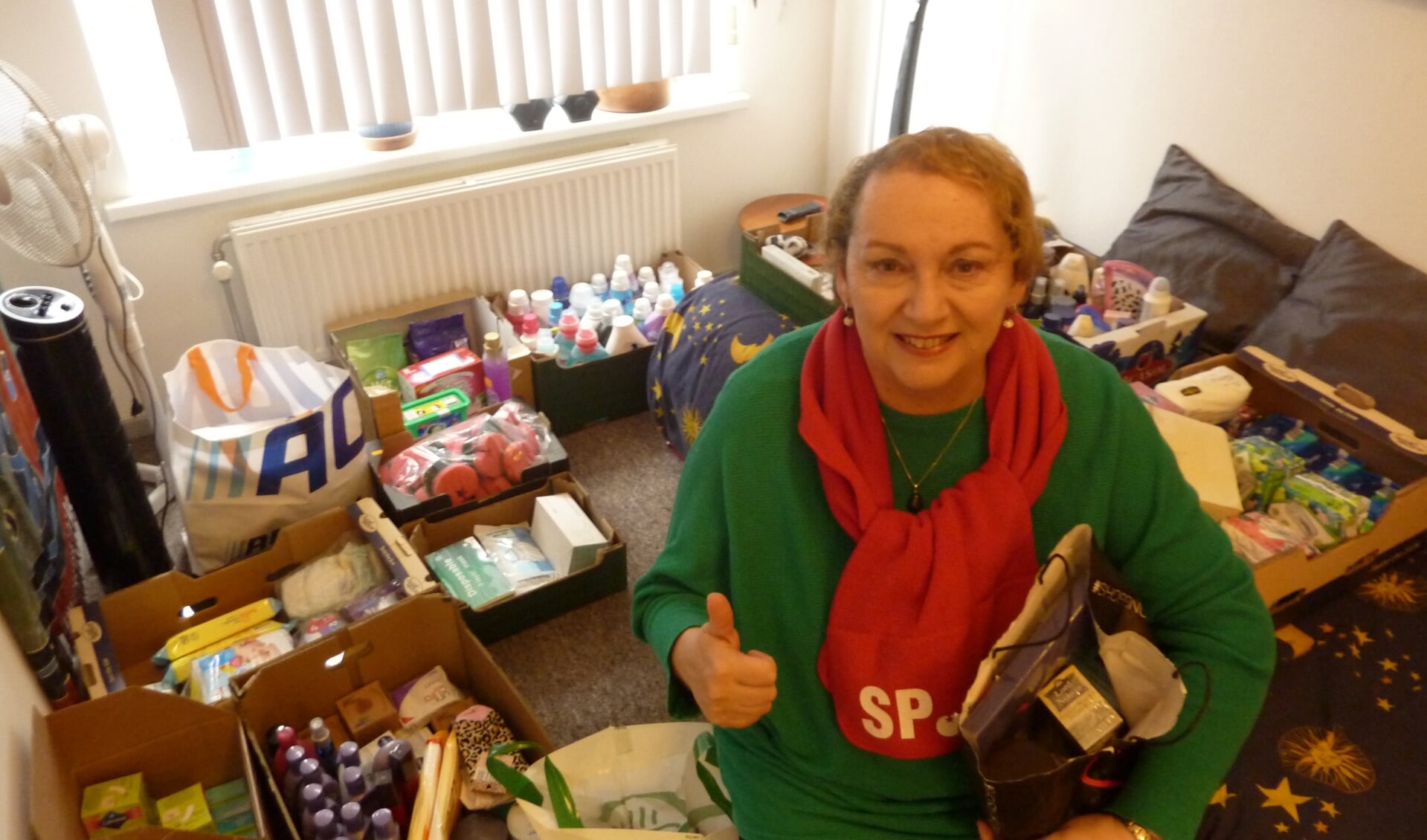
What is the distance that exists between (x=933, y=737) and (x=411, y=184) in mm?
1996

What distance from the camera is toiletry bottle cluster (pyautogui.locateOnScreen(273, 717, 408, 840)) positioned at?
1.44 m

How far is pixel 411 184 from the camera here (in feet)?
8.25

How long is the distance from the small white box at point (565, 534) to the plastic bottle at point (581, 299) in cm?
74

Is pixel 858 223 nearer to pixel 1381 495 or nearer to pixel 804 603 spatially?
pixel 804 603

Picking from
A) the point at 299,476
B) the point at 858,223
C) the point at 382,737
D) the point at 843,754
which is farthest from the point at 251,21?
the point at 843,754

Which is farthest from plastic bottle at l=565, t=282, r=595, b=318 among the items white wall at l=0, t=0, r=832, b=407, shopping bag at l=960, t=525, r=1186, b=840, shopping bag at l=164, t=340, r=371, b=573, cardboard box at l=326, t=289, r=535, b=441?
shopping bag at l=960, t=525, r=1186, b=840

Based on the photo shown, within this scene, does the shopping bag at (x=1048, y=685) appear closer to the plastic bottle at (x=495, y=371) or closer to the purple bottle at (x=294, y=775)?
the purple bottle at (x=294, y=775)

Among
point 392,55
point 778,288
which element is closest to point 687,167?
point 778,288

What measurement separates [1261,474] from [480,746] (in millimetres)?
1449

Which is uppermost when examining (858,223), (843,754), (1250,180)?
(858,223)

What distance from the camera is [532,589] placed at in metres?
1.95

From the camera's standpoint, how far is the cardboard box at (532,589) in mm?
1958

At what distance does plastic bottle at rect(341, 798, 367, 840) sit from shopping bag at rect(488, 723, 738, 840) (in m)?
0.21

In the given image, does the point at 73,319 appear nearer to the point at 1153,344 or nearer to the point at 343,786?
the point at 343,786
